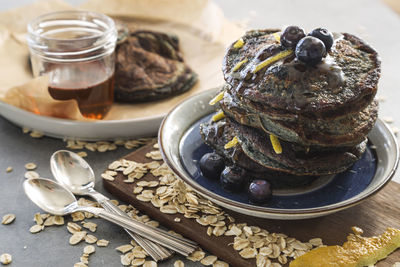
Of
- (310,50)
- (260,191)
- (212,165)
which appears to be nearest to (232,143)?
(212,165)

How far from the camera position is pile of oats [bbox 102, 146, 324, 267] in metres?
1.75

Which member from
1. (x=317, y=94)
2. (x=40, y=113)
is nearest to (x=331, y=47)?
(x=317, y=94)

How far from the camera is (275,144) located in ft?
5.90

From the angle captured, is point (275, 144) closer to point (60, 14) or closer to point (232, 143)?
point (232, 143)

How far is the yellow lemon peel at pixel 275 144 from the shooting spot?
1788 mm

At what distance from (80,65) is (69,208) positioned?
856 mm

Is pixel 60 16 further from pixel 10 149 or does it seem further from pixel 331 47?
pixel 331 47

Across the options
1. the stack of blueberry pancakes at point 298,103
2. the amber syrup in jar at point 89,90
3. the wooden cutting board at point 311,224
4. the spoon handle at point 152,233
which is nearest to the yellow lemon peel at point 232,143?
the stack of blueberry pancakes at point 298,103

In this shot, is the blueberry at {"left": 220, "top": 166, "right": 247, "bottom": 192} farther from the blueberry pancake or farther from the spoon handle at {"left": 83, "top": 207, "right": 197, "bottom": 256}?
the blueberry pancake

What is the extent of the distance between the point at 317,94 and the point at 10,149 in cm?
143

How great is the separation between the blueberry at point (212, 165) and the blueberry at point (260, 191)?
0.16m

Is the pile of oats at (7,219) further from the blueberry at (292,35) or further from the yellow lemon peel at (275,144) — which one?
the blueberry at (292,35)

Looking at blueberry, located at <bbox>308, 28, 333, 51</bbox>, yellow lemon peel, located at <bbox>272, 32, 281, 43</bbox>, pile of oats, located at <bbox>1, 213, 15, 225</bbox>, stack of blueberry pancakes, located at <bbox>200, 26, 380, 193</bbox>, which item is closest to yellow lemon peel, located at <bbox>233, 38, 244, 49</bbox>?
stack of blueberry pancakes, located at <bbox>200, 26, 380, 193</bbox>

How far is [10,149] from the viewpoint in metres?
2.39
